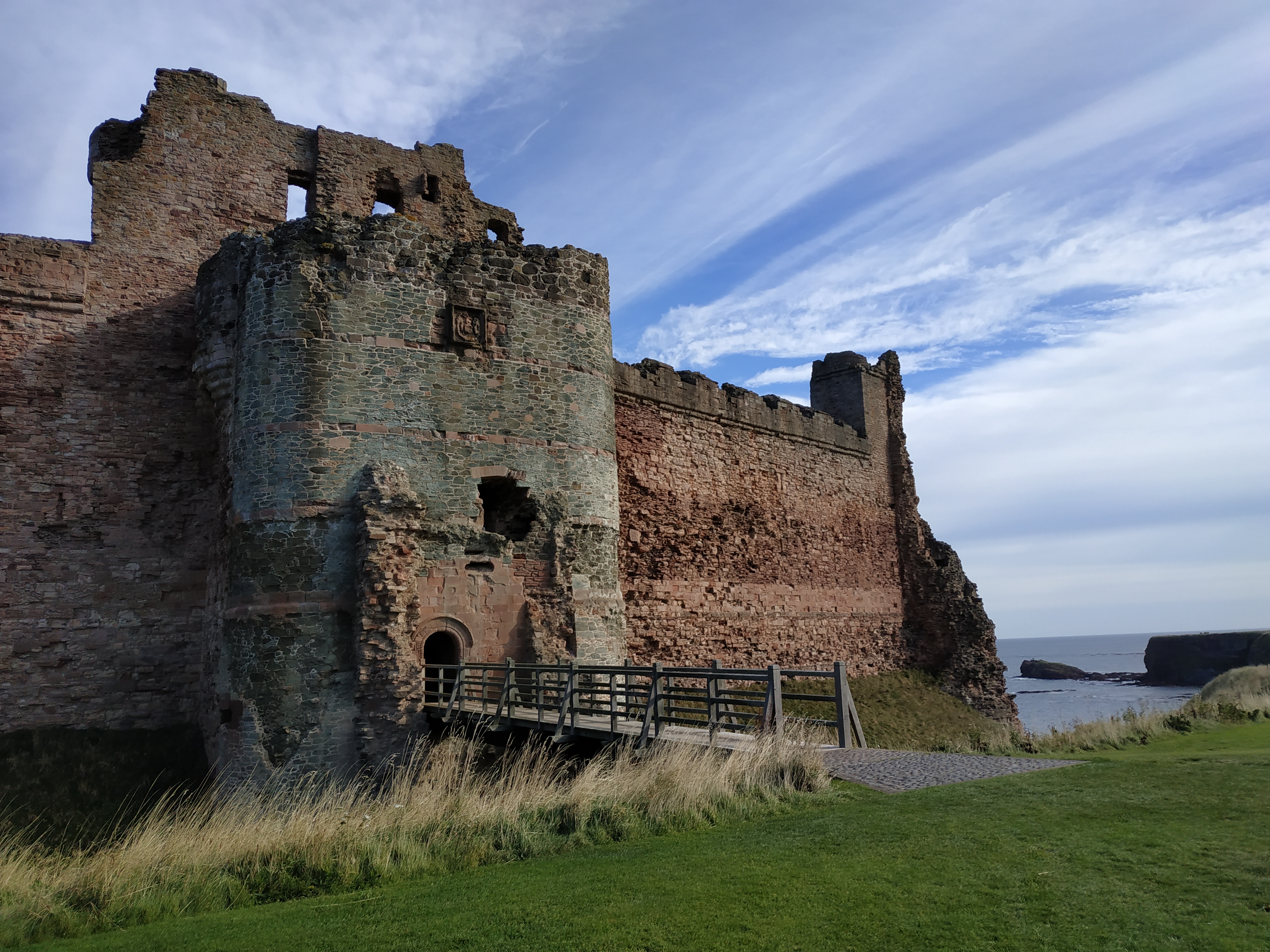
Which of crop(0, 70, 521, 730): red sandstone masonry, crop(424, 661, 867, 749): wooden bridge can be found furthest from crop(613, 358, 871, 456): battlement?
crop(0, 70, 521, 730): red sandstone masonry

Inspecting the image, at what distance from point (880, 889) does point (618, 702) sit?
23.9 feet

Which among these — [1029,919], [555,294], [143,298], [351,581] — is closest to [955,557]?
[555,294]

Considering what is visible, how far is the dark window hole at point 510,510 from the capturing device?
16.0m

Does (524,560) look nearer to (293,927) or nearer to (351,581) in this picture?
(351,581)

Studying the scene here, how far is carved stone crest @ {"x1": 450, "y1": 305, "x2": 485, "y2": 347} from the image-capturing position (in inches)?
623

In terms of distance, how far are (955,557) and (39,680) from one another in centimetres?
2382

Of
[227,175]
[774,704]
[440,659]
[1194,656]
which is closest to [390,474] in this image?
[440,659]

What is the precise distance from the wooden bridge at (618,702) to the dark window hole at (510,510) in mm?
2333

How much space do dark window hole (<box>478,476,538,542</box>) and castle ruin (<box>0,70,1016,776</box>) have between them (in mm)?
54

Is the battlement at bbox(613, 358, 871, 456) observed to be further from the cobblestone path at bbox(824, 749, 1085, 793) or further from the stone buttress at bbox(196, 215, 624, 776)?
the cobblestone path at bbox(824, 749, 1085, 793)

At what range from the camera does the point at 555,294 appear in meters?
17.0

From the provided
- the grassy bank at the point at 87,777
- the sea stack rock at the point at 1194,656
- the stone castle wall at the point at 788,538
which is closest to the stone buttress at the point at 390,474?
the grassy bank at the point at 87,777

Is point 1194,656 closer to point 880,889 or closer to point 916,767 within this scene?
point 916,767

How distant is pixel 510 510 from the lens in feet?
52.7
